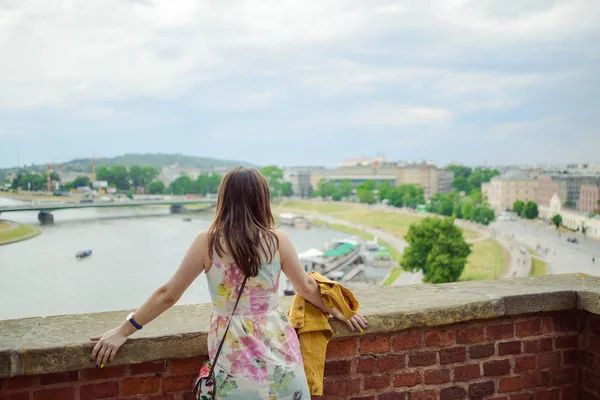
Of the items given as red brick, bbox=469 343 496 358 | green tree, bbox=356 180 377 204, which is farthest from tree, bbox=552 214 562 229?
red brick, bbox=469 343 496 358

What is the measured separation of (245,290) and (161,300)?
0.21m

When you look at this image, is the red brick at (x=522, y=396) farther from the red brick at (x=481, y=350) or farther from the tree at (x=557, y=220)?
the tree at (x=557, y=220)

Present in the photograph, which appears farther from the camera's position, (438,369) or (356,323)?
(438,369)

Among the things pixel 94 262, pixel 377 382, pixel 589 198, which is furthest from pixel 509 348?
pixel 589 198

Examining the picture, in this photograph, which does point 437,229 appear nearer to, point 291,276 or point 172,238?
point 172,238

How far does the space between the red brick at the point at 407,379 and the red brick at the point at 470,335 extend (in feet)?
0.60

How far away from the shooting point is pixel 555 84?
56.5 meters

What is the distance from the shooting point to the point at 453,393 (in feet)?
5.94

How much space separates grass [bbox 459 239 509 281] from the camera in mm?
28625

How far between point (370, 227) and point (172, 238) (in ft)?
79.2

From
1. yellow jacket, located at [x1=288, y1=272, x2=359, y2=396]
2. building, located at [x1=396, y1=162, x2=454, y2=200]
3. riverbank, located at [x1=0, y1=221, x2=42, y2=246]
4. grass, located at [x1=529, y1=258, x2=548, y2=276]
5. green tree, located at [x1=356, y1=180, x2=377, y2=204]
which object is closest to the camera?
yellow jacket, located at [x1=288, y1=272, x2=359, y2=396]

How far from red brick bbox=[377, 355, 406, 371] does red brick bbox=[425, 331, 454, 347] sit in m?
0.10

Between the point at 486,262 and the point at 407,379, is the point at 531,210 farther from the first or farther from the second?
the point at 407,379

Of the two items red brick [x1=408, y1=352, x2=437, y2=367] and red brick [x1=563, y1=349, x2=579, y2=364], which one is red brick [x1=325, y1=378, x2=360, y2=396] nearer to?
red brick [x1=408, y1=352, x2=437, y2=367]
